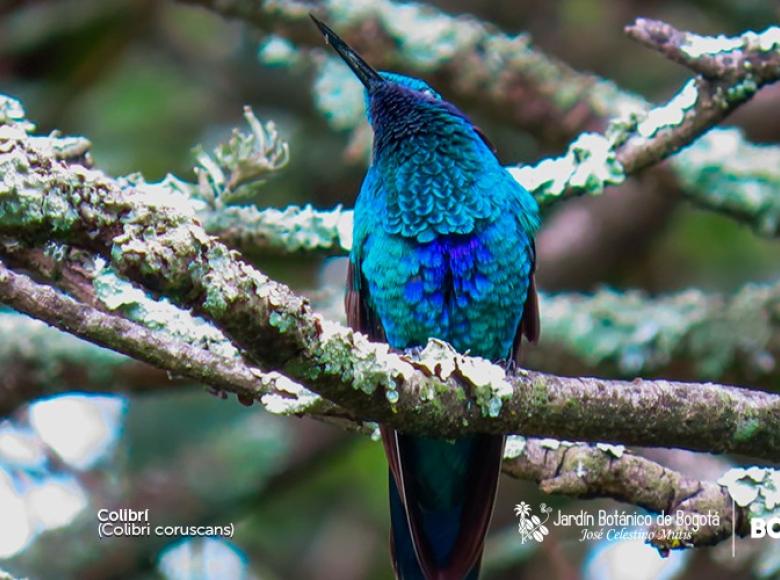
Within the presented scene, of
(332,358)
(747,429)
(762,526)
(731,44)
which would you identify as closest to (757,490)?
(762,526)

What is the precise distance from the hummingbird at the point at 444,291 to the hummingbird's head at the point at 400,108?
0.10 meters

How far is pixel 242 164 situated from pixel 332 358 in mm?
1619

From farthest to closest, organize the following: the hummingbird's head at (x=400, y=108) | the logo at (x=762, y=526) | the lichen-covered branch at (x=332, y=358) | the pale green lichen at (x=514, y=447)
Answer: the hummingbird's head at (x=400, y=108)
the pale green lichen at (x=514, y=447)
the logo at (x=762, y=526)
the lichen-covered branch at (x=332, y=358)

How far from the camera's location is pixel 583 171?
3957 mm

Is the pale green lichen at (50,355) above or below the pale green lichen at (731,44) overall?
below

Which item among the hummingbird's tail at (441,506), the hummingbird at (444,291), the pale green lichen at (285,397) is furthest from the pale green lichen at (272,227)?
the pale green lichen at (285,397)

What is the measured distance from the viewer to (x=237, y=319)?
7.63 feet

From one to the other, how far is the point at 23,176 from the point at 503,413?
1.25 m

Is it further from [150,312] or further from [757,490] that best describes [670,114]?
[150,312]

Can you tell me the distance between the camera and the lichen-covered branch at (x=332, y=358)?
7.53ft

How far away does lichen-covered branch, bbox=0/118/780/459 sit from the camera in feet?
7.53

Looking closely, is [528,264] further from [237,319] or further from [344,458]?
[344,458]

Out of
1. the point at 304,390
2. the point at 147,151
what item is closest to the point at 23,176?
the point at 304,390

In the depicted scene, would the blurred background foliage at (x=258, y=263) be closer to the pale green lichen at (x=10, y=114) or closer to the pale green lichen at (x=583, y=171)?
the pale green lichen at (x=583, y=171)
